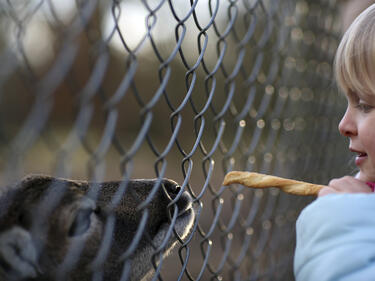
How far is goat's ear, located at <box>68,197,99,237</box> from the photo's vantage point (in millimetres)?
1875

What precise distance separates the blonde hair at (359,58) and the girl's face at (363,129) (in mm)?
29

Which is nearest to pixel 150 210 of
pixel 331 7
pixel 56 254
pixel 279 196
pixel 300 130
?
pixel 56 254

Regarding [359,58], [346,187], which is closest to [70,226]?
[346,187]

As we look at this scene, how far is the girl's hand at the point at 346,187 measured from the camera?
137cm

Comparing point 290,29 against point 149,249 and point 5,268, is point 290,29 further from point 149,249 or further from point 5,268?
point 5,268

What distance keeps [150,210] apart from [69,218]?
297mm

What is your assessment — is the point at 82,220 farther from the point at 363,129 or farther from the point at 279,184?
the point at 363,129

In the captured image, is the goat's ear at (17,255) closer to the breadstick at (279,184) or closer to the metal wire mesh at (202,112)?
the metal wire mesh at (202,112)

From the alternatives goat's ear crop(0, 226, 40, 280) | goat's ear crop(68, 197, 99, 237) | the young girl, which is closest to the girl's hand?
the young girl

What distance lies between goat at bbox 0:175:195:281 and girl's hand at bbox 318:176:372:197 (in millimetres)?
491

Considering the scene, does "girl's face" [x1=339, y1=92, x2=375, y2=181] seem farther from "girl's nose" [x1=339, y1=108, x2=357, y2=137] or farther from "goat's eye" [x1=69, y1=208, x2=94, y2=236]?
"goat's eye" [x1=69, y1=208, x2=94, y2=236]

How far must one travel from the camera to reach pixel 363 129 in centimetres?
140

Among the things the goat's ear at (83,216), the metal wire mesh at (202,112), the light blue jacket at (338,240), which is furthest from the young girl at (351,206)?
the goat's ear at (83,216)

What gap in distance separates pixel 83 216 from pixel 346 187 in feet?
3.07
